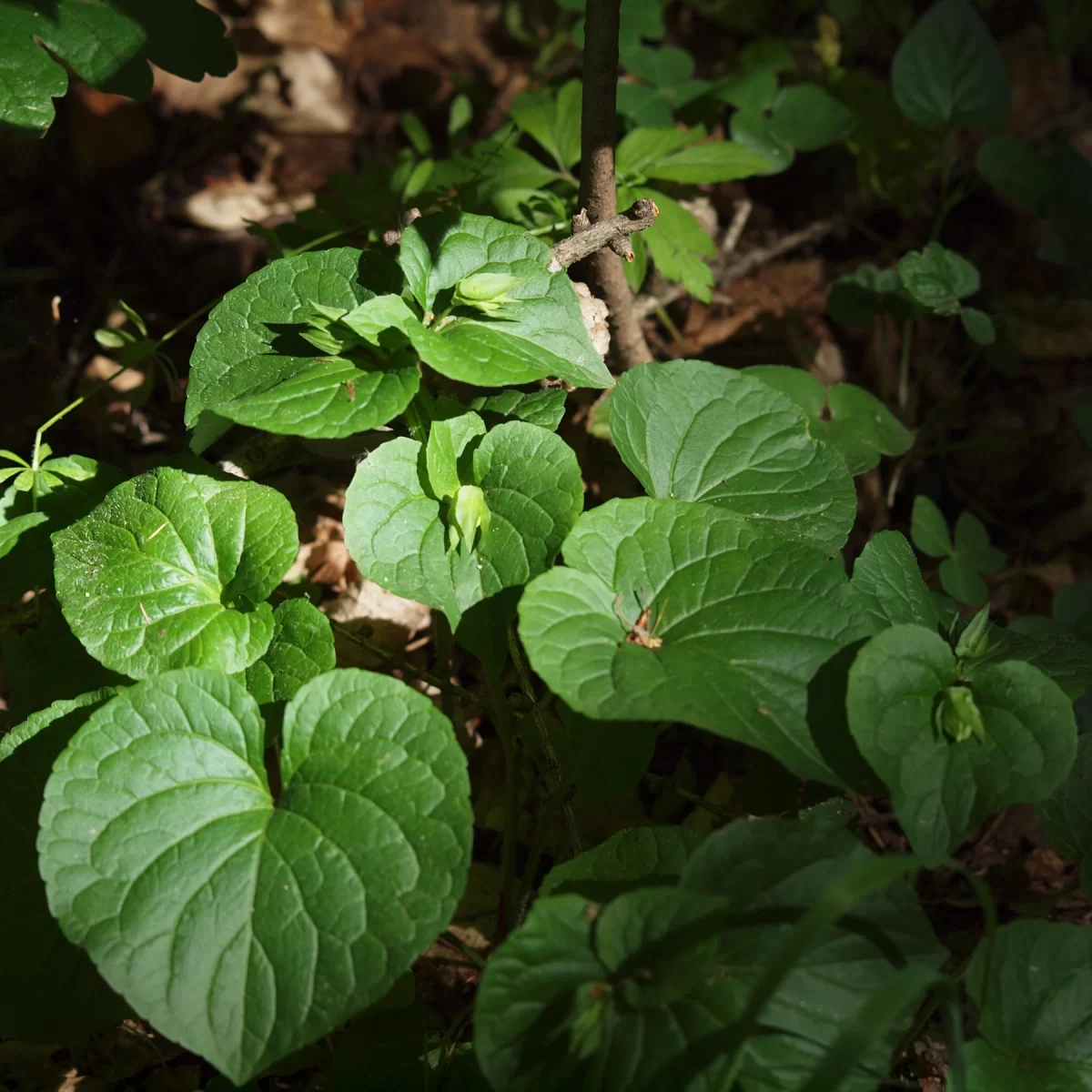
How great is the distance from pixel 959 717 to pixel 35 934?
1.40 metres

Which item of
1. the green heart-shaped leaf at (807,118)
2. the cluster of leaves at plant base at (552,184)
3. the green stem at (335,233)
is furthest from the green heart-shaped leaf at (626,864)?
the green heart-shaped leaf at (807,118)

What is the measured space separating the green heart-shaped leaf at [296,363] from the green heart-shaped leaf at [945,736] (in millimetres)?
801

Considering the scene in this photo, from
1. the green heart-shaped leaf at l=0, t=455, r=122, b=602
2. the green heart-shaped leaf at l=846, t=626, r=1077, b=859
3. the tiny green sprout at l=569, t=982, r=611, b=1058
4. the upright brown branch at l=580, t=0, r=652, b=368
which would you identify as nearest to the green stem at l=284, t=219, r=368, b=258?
the upright brown branch at l=580, t=0, r=652, b=368

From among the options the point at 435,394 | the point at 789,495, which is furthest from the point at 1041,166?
the point at 435,394

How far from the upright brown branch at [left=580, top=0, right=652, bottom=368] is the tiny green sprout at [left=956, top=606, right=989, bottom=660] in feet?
3.36

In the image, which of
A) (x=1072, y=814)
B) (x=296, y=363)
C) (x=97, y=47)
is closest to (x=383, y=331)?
(x=296, y=363)

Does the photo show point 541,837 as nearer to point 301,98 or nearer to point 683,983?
point 683,983

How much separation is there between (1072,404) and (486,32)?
2.53 m

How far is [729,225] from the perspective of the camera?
3.02 m

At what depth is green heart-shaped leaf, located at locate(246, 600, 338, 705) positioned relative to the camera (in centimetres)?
146

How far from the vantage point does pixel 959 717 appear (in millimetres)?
1333

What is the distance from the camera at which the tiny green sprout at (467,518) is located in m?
1.45

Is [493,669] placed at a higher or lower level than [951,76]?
lower

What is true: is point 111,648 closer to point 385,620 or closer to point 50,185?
point 385,620
